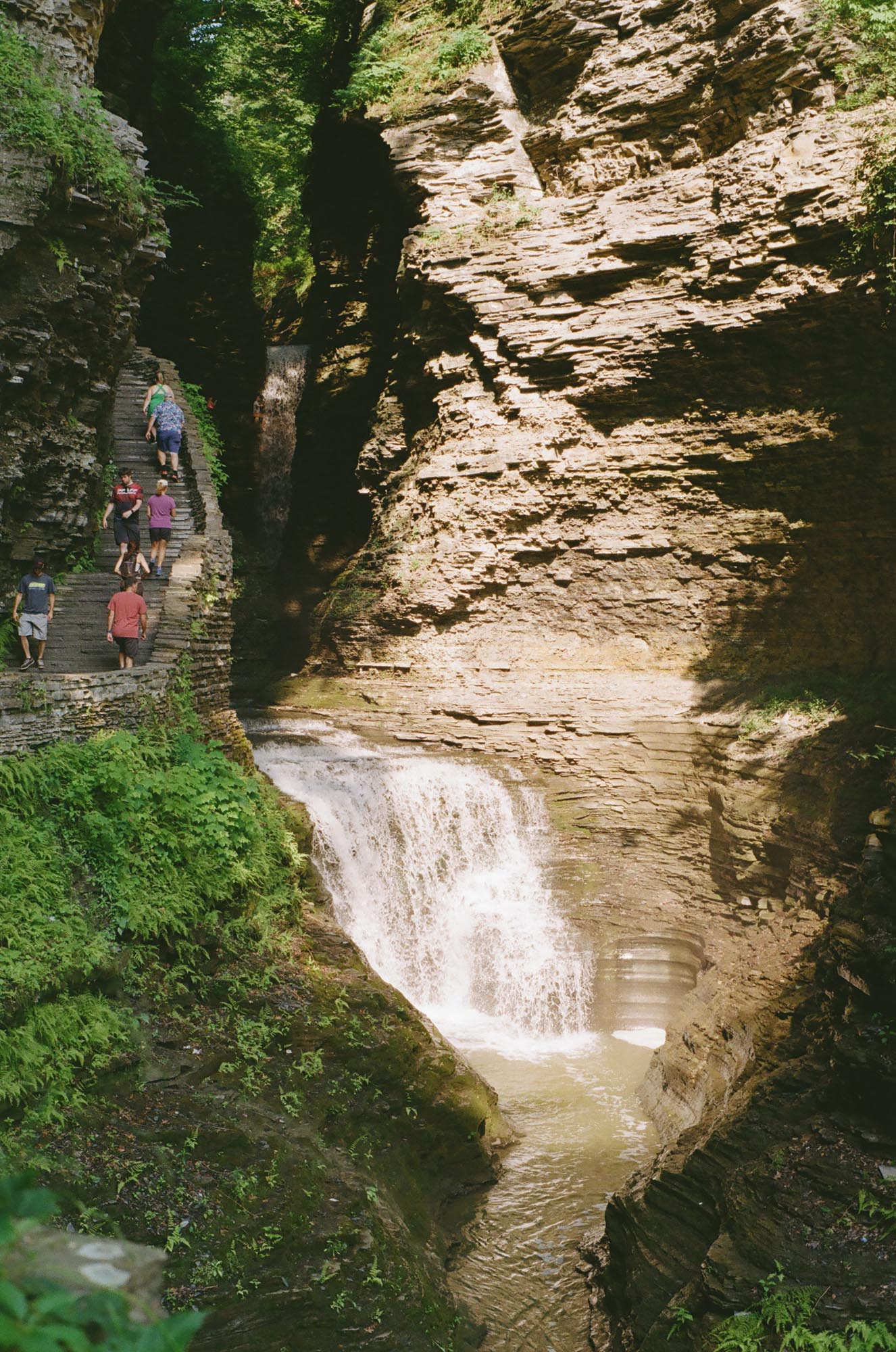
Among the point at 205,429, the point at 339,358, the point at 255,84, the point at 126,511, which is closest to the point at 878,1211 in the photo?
the point at 126,511

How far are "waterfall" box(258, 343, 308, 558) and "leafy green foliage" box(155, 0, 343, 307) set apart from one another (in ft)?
11.2

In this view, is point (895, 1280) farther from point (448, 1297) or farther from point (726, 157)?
point (726, 157)

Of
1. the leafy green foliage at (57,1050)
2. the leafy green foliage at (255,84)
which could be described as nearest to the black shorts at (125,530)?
the leafy green foliage at (57,1050)

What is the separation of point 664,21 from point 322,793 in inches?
546

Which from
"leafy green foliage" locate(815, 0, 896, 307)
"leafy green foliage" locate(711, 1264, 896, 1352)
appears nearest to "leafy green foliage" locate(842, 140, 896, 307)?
"leafy green foliage" locate(815, 0, 896, 307)

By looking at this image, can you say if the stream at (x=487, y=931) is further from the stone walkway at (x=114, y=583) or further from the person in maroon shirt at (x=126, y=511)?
the person in maroon shirt at (x=126, y=511)

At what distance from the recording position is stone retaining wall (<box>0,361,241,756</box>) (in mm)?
8391

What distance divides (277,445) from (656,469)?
1219 centimetres

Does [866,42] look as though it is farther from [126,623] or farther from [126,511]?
[126,623]

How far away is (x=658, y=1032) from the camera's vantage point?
43.3ft

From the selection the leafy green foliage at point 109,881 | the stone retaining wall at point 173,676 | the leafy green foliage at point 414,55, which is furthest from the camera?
the leafy green foliage at point 414,55

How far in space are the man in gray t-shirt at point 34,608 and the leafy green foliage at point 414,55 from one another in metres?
12.8

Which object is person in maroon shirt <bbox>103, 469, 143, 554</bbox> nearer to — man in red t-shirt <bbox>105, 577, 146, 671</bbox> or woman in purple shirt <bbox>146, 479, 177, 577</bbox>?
woman in purple shirt <bbox>146, 479, 177, 577</bbox>

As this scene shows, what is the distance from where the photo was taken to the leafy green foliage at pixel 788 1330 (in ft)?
17.0
